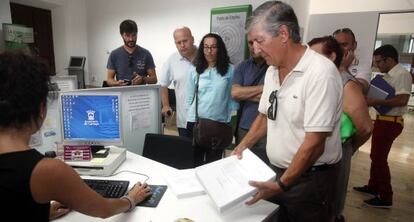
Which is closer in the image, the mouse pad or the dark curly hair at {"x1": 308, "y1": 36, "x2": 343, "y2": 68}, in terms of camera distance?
the mouse pad

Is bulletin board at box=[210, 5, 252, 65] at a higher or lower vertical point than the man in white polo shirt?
higher

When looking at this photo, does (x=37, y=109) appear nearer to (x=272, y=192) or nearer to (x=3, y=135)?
(x=3, y=135)

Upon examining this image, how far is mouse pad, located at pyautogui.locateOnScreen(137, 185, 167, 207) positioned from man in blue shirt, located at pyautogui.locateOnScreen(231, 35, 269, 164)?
90cm

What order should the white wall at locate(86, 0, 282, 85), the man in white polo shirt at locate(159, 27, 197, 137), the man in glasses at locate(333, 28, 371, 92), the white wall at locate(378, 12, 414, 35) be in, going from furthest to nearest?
1. the white wall at locate(378, 12, 414, 35)
2. the white wall at locate(86, 0, 282, 85)
3. the man in white polo shirt at locate(159, 27, 197, 137)
4. the man in glasses at locate(333, 28, 371, 92)

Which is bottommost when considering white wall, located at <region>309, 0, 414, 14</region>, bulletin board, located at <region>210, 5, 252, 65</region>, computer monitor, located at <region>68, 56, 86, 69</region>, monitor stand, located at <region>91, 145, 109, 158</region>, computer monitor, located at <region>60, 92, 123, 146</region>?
monitor stand, located at <region>91, 145, 109, 158</region>

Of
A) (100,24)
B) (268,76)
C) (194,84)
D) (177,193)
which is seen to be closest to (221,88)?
(194,84)

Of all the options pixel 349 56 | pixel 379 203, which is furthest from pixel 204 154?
pixel 379 203

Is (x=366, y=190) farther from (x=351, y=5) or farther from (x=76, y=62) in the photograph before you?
(x=76, y=62)

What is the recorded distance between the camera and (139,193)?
1265 mm

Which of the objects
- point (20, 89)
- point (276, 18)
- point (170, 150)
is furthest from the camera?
point (170, 150)

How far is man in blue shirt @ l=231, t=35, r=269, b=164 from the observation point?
209 cm

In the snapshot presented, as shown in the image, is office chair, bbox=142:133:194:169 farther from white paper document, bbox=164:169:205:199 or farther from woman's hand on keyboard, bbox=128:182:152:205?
woman's hand on keyboard, bbox=128:182:152:205

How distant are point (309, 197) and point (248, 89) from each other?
95 centimetres

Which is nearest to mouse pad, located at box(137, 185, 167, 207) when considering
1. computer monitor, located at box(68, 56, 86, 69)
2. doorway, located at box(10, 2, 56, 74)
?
doorway, located at box(10, 2, 56, 74)
